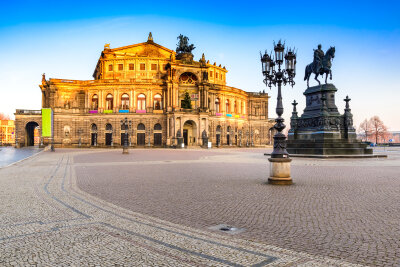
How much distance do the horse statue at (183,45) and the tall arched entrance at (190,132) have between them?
22.1 metres

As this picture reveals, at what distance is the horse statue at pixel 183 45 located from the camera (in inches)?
3164

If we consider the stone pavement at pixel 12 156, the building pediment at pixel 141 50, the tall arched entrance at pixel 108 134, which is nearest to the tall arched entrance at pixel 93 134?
the tall arched entrance at pixel 108 134

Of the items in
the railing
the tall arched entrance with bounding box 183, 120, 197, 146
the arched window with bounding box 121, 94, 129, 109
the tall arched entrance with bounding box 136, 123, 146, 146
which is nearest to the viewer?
the tall arched entrance with bounding box 183, 120, 197, 146

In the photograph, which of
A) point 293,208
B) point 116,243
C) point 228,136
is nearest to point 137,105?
point 228,136

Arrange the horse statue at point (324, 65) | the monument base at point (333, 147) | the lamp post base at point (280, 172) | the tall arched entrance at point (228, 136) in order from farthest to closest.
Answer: the tall arched entrance at point (228, 136) → the horse statue at point (324, 65) → the monument base at point (333, 147) → the lamp post base at point (280, 172)

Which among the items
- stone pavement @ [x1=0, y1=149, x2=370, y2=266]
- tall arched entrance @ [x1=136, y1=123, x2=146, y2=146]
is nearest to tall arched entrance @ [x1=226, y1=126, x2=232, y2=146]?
tall arched entrance @ [x1=136, y1=123, x2=146, y2=146]

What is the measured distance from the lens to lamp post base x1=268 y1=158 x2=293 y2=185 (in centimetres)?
1157

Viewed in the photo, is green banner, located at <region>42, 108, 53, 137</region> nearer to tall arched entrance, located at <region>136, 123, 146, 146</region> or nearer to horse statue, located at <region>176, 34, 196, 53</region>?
tall arched entrance, located at <region>136, 123, 146, 146</region>

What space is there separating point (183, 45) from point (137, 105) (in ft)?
71.3

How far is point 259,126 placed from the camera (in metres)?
84.3

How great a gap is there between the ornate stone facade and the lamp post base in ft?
175

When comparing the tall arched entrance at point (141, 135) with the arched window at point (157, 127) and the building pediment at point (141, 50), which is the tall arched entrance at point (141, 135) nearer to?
the arched window at point (157, 127)

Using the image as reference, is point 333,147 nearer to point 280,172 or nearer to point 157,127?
point 280,172

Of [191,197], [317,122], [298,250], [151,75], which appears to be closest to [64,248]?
[298,250]
